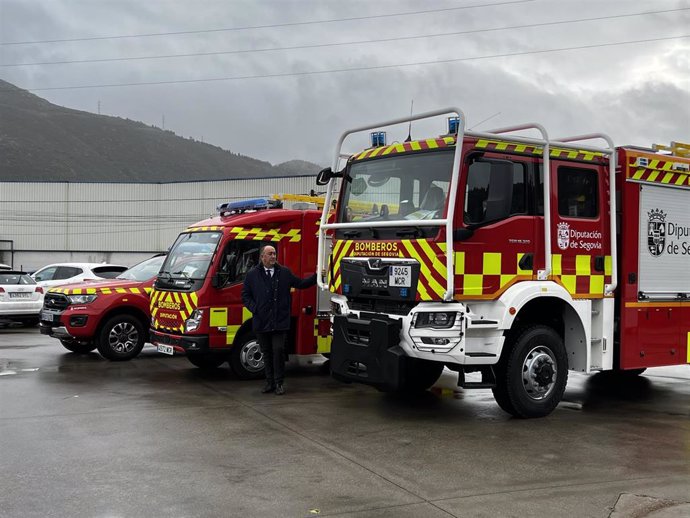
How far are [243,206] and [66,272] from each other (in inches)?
377

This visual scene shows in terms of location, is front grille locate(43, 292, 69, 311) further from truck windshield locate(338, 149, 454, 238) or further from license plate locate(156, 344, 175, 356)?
truck windshield locate(338, 149, 454, 238)

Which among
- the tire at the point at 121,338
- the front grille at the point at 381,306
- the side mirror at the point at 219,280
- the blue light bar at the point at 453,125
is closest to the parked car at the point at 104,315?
the tire at the point at 121,338

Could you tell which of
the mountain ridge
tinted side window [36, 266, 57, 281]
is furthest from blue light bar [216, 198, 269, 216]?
the mountain ridge

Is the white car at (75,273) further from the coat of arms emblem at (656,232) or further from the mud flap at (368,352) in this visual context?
the coat of arms emblem at (656,232)

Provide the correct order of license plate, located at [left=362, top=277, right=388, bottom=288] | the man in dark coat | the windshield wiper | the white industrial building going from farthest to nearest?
1. the white industrial building
2. the man in dark coat
3. license plate, located at [left=362, top=277, right=388, bottom=288]
4. the windshield wiper

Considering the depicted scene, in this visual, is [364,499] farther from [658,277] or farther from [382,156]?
[658,277]

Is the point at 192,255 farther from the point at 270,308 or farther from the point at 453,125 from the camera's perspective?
the point at 453,125

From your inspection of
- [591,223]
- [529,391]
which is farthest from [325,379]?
[591,223]

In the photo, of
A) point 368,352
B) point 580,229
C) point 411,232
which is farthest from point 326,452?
point 580,229

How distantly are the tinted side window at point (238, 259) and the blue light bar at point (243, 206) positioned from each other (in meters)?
0.64

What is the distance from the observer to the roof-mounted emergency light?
838 centimetres

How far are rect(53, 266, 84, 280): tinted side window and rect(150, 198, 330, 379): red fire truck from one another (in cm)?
842

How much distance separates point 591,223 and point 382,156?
92.7 inches

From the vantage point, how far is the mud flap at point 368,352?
7.20 meters
